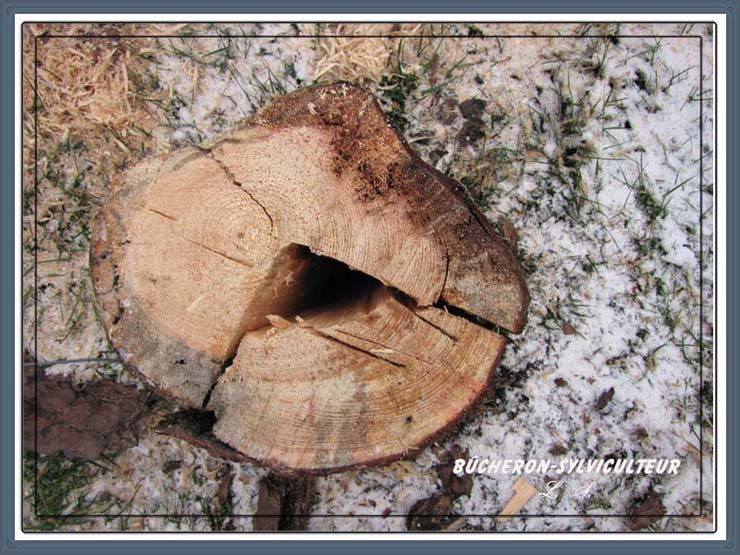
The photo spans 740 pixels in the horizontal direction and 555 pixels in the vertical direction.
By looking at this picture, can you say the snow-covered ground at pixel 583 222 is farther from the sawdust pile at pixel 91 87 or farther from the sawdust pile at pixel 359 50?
the sawdust pile at pixel 91 87

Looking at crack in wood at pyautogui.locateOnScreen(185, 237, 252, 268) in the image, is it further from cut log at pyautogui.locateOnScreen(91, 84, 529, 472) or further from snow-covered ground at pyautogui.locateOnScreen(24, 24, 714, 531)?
snow-covered ground at pyautogui.locateOnScreen(24, 24, 714, 531)

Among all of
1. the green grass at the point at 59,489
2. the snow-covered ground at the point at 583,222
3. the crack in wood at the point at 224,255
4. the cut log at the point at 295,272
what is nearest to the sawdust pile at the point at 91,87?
the snow-covered ground at the point at 583,222

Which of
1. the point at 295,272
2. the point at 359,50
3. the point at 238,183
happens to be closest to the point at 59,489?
the point at 295,272

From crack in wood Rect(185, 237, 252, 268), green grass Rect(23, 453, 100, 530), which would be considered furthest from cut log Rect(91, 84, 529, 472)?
green grass Rect(23, 453, 100, 530)

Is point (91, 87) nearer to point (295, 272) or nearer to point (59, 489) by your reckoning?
point (295, 272)
